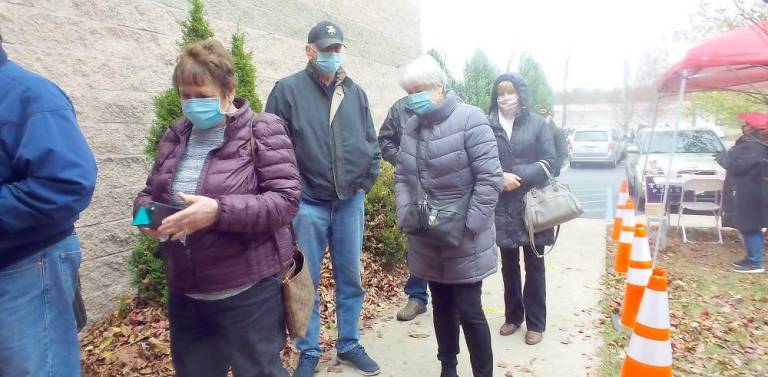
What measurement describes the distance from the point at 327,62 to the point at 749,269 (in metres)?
5.98

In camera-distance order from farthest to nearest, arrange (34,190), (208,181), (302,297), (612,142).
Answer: (612,142)
(302,297)
(208,181)
(34,190)

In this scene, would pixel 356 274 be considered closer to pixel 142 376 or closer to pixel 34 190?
pixel 142 376

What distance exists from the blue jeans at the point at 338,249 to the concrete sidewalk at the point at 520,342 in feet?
1.09

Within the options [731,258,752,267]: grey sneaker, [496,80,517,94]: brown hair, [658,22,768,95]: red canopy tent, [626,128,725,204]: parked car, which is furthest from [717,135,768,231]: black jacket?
[496,80,517,94]: brown hair

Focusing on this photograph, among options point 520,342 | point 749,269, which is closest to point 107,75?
point 520,342

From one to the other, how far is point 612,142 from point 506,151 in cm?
2164

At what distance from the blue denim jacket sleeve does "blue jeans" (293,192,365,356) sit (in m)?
1.42

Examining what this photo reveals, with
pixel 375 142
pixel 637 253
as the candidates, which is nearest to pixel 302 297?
pixel 375 142

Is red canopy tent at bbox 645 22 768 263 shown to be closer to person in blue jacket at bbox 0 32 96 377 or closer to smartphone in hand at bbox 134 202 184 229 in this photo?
smartphone in hand at bbox 134 202 184 229

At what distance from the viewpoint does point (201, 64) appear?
196 centimetres

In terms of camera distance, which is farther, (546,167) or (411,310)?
(411,310)

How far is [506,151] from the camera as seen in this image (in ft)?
11.9

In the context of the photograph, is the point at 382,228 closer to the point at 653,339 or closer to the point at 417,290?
the point at 417,290

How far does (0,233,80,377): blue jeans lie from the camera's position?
5.81ft
